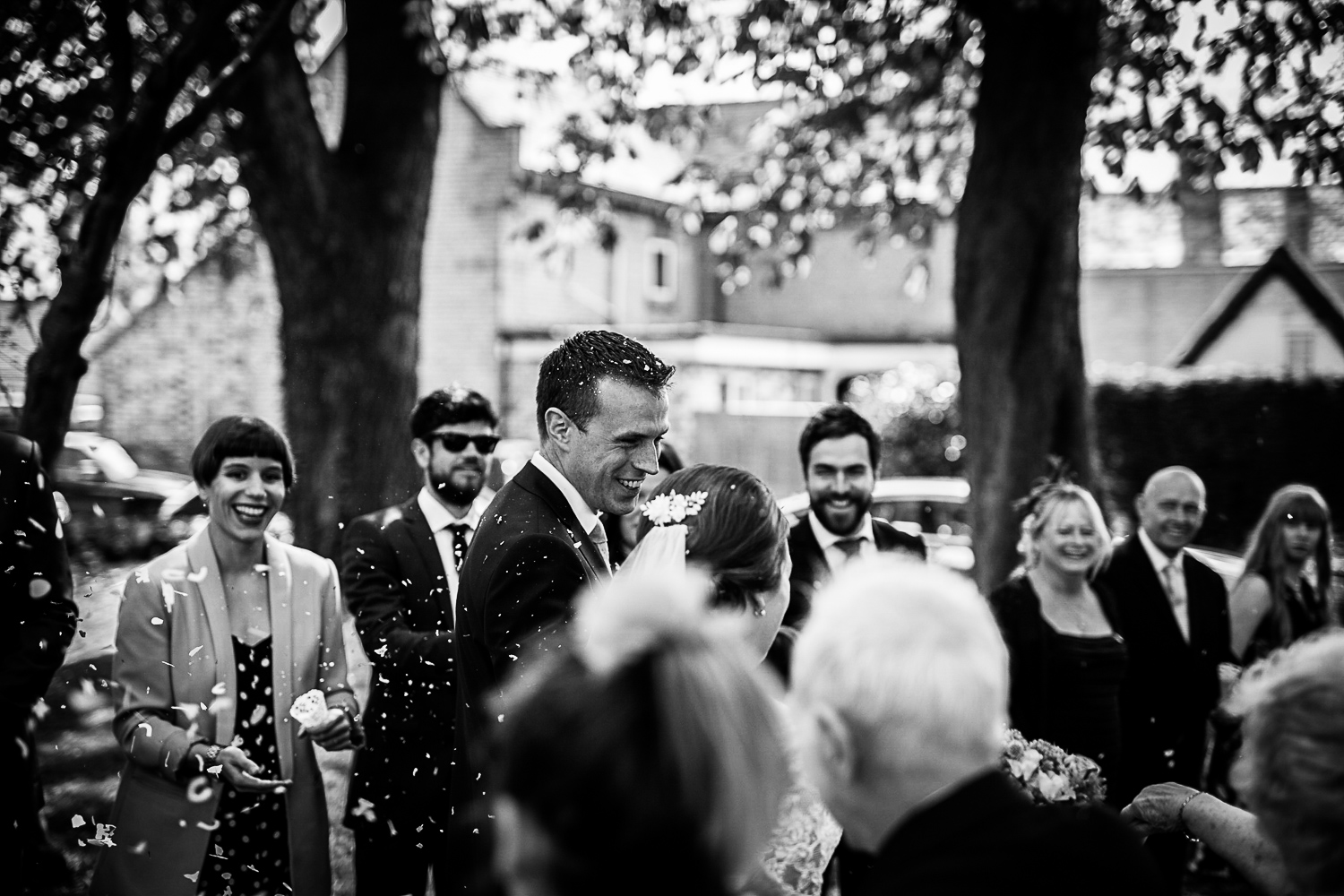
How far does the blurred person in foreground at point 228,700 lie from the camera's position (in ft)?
12.2

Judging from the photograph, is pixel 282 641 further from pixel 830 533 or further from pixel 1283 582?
pixel 1283 582

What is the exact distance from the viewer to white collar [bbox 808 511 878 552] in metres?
5.72

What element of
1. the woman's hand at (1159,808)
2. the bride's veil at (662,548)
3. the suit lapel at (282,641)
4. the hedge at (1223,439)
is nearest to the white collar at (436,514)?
the suit lapel at (282,641)

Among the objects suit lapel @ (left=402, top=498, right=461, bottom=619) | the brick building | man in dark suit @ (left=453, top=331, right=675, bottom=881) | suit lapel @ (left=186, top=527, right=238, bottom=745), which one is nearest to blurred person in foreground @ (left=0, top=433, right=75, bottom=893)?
suit lapel @ (left=186, top=527, right=238, bottom=745)

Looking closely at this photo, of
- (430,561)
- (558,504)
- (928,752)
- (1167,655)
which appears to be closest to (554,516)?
(558,504)

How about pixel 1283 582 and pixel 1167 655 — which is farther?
pixel 1283 582

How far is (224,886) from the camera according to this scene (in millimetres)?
3926

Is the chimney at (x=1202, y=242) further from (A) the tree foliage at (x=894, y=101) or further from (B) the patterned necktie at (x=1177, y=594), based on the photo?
(B) the patterned necktie at (x=1177, y=594)

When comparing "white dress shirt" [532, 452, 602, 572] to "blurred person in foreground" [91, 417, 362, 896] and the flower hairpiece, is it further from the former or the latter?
"blurred person in foreground" [91, 417, 362, 896]

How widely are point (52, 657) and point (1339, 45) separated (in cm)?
751

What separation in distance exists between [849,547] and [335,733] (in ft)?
8.79

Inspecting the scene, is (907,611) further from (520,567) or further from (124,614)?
(124,614)

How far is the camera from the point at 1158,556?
5.82 meters

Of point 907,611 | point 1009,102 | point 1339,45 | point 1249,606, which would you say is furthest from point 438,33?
point 907,611
